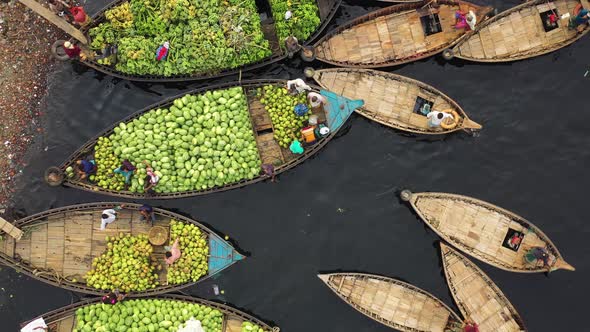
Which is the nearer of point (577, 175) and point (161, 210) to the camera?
point (161, 210)

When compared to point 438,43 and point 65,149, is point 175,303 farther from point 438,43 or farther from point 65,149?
point 438,43

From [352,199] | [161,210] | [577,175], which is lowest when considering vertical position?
[577,175]

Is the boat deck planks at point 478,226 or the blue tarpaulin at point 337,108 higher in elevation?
the blue tarpaulin at point 337,108

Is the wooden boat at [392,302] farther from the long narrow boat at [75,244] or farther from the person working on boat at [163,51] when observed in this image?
the person working on boat at [163,51]

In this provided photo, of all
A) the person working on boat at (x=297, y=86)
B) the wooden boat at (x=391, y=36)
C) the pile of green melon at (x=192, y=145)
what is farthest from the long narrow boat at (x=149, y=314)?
the wooden boat at (x=391, y=36)

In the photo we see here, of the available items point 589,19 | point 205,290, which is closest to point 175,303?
point 205,290
